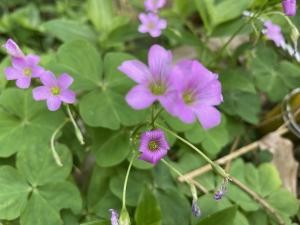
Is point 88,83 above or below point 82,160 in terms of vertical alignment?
above

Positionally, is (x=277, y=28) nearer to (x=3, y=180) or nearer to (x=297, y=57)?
(x=297, y=57)

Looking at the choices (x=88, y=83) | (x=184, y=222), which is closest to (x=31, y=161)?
(x=88, y=83)

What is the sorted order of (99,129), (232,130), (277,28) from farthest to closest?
(232,130) → (277,28) → (99,129)

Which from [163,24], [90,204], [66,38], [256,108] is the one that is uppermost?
[163,24]

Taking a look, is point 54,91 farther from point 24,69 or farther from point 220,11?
point 220,11

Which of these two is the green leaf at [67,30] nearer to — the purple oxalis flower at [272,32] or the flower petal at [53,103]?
the flower petal at [53,103]

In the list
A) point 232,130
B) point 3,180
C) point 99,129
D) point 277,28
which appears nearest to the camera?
point 3,180

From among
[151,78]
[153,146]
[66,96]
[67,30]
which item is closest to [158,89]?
[151,78]
